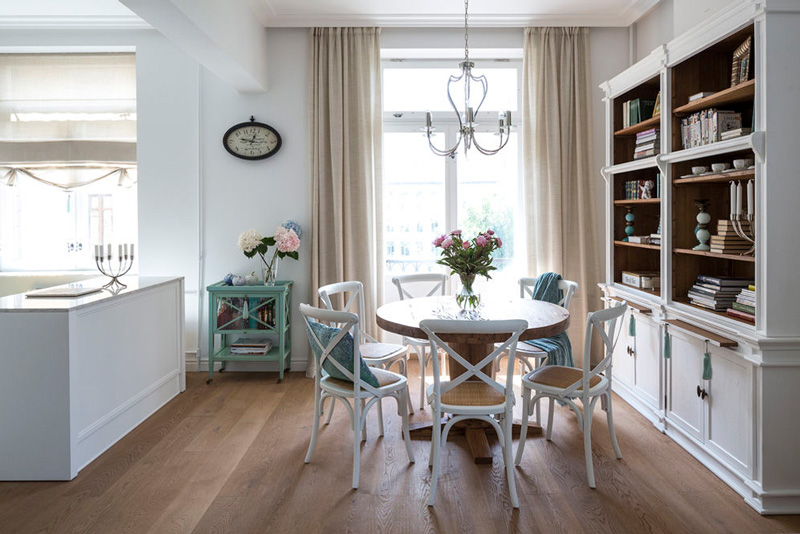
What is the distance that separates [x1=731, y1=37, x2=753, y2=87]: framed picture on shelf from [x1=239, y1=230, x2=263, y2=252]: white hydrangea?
332cm

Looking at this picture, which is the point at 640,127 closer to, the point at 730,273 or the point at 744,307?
the point at 730,273

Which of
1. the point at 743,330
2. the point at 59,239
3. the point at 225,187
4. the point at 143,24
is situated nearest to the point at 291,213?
the point at 225,187

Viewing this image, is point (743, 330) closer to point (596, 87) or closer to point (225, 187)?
point (596, 87)

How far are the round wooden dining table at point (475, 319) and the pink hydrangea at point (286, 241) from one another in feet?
4.06

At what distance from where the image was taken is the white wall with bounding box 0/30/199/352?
182 inches

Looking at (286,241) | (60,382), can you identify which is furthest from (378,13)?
(60,382)

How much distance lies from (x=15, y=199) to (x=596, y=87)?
5.35 metres

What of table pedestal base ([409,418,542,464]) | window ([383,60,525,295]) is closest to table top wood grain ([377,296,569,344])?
table pedestal base ([409,418,542,464])

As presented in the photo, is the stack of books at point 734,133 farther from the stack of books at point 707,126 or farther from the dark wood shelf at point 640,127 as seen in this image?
the dark wood shelf at point 640,127

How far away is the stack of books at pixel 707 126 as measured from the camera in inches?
108

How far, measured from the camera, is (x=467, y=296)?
3186 mm

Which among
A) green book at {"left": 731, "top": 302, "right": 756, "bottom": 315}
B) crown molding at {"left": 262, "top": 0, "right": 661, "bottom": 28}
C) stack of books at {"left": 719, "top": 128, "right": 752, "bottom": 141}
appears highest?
crown molding at {"left": 262, "top": 0, "right": 661, "bottom": 28}

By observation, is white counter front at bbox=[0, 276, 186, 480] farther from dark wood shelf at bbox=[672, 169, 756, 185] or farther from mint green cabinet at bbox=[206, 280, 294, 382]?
dark wood shelf at bbox=[672, 169, 756, 185]

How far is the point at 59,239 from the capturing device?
5102 millimetres
